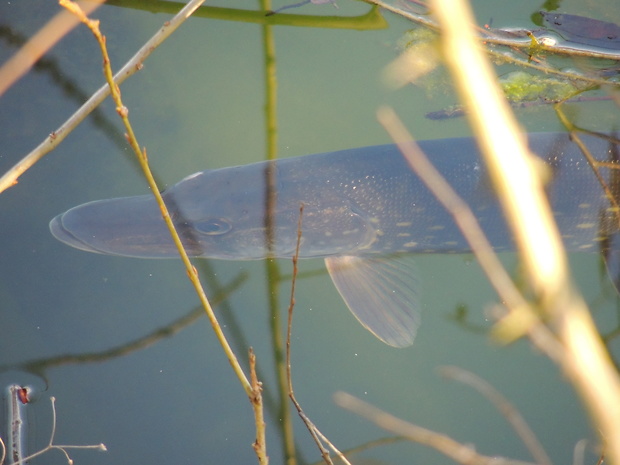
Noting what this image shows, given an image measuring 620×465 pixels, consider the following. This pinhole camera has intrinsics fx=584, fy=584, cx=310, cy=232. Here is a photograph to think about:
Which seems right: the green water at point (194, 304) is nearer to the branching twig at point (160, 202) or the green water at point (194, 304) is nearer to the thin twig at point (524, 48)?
the thin twig at point (524, 48)

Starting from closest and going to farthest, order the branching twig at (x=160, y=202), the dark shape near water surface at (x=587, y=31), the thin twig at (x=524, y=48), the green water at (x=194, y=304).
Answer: the branching twig at (x=160, y=202)
the green water at (x=194, y=304)
the thin twig at (x=524, y=48)
the dark shape near water surface at (x=587, y=31)

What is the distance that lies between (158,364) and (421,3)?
8.34ft

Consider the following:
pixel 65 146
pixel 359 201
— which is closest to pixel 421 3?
pixel 359 201

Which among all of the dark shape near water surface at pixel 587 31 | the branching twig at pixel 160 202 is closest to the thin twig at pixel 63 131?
the branching twig at pixel 160 202

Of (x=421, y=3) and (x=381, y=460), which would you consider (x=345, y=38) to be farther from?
(x=381, y=460)

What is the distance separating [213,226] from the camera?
2533mm

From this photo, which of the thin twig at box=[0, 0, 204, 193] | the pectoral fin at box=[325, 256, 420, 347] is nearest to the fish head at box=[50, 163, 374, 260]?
the pectoral fin at box=[325, 256, 420, 347]

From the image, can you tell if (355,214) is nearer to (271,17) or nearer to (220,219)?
(220,219)

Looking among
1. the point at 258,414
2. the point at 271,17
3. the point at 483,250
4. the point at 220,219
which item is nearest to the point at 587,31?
the point at 483,250

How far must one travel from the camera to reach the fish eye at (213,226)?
252 centimetres

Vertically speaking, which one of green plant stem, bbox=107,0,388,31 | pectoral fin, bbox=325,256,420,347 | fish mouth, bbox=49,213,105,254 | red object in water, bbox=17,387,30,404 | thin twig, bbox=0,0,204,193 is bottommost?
red object in water, bbox=17,387,30,404

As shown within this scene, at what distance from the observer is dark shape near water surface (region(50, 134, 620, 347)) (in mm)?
2516

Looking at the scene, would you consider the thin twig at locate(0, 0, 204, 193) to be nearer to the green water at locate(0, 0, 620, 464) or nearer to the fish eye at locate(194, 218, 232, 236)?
the fish eye at locate(194, 218, 232, 236)

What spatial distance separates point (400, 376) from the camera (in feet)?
8.80
